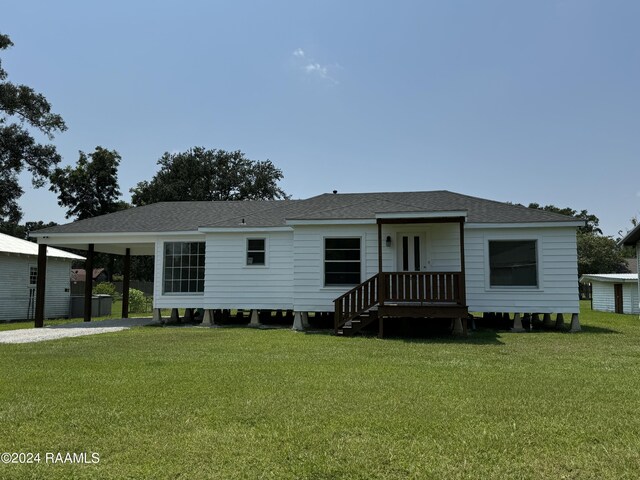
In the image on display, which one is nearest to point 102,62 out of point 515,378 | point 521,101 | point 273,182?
point 521,101

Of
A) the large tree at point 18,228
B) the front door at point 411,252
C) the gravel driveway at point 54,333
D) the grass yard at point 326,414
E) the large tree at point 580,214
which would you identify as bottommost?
the gravel driveway at point 54,333

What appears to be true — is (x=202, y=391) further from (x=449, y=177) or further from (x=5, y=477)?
(x=449, y=177)

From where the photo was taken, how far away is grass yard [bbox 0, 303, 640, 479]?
3438 mm

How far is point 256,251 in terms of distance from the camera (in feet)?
49.2

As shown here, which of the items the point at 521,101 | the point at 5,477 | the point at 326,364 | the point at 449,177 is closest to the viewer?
the point at 5,477

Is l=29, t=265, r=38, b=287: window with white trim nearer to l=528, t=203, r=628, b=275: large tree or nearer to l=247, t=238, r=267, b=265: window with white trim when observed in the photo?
l=247, t=238, r=267, b=265: window with white trim

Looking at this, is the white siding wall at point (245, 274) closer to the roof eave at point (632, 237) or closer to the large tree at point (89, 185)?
the roof eave at point (632, 237)

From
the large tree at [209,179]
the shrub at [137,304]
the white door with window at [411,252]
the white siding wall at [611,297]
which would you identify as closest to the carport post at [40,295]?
the shrub at [137,304]

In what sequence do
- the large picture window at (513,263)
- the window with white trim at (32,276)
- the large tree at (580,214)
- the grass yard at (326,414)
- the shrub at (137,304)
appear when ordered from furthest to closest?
the large tree at (580,214), the shrub at (137,304), the window with white trim at (32,276), the large picture window at (513,263), the grass yard at (326,414)

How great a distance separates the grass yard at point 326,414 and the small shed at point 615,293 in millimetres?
17656

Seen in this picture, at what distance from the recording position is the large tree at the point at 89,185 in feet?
129

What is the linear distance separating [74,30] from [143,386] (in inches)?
527

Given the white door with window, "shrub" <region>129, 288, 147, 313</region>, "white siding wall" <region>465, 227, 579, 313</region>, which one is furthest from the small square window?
"white siding wall" <region>465, 227, 579, 313</region>

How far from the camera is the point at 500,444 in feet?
12.6
